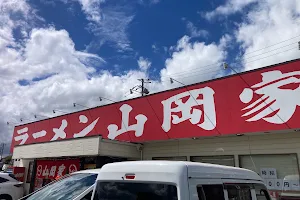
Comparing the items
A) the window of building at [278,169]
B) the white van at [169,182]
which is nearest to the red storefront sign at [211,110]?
the window of building at [278,169]

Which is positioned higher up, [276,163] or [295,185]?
[276,163]

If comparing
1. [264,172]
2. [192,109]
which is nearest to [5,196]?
[192,109]

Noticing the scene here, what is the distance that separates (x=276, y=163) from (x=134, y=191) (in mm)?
7678

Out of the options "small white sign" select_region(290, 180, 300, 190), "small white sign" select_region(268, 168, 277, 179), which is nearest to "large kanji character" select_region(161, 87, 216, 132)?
"small white sign" select_region(268, 168, 277, 179)

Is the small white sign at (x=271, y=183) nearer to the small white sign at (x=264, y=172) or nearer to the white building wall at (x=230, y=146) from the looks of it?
the small white sign at (x=264, y=172)

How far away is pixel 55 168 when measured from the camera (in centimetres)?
1379

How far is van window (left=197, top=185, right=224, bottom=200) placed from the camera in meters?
3.15

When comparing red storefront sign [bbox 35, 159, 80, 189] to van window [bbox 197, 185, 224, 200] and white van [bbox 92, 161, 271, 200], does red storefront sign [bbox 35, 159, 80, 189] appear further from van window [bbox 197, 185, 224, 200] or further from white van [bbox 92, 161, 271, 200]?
van window [bbox 197, 185, 224, 200]

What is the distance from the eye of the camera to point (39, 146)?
45.9 feet

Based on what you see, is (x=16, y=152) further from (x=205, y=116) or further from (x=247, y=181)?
(x=247, y=181)

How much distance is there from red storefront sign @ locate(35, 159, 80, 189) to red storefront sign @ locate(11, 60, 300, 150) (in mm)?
2173

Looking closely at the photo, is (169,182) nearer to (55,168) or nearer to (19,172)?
(55,168)

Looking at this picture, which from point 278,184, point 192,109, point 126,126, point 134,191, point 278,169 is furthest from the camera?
point 126,126

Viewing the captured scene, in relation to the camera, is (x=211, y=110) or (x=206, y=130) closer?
(x=206, y=130)
